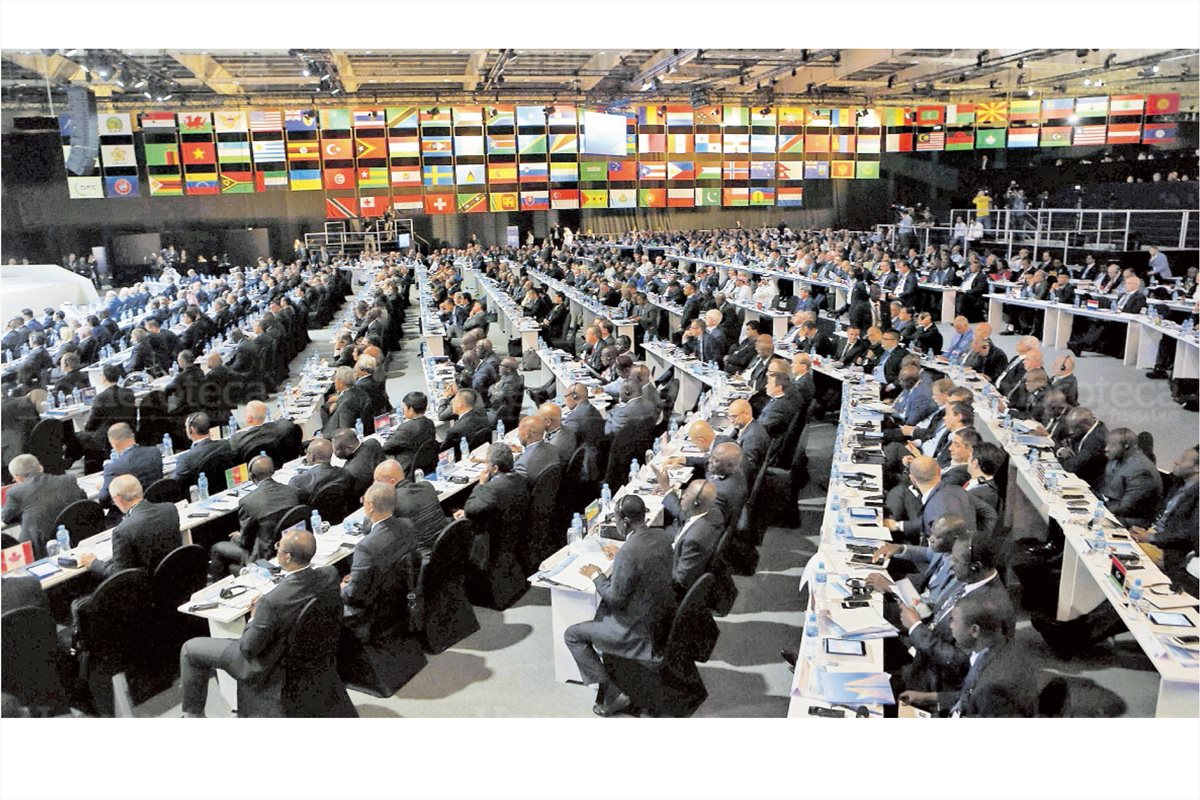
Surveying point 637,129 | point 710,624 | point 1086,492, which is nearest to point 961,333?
point 1086,492

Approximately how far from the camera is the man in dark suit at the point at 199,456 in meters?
6.93

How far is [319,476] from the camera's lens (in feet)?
21.5

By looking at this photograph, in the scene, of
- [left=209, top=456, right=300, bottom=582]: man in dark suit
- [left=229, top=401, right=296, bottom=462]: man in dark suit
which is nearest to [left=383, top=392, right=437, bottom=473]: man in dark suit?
[left=229, top=401, right=296, bottom=462]: man in dark suit

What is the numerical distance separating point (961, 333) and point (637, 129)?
19.8 m

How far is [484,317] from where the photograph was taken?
47.7 feet

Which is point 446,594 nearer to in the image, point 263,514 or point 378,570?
point 378,570

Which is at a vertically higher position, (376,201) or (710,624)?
(376,201)

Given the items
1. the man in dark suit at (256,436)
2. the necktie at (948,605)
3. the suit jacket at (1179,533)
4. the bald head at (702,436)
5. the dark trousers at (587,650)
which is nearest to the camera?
the necktie at (948,605)

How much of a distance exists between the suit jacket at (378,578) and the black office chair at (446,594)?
18 centimetres

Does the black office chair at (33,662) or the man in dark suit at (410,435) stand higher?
the man in dark suit at (410,435)

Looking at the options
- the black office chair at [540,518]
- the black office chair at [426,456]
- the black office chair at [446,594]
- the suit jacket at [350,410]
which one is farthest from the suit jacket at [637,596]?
the suit jacket at [350,410]

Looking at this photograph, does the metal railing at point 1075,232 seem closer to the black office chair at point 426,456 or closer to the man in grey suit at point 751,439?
the man in grey suit at point 751,439
